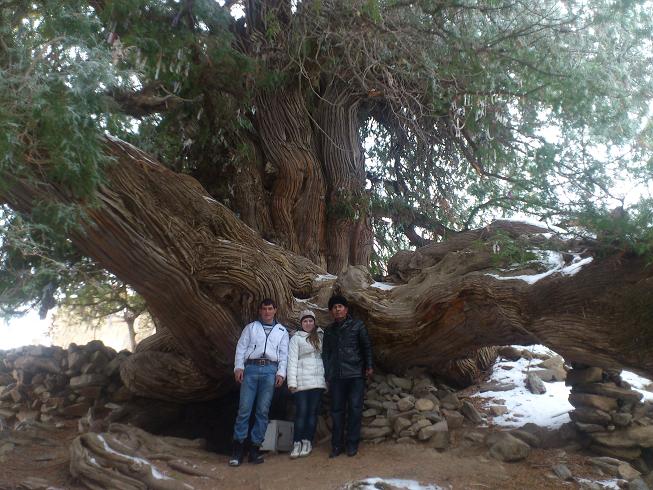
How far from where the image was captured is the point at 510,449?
5.40 meters

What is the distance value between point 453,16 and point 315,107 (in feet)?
10.6

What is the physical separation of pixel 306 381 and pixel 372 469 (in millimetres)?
1157

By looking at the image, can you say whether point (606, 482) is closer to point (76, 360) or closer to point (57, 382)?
point (76, 360)

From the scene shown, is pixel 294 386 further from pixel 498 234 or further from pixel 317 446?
pixel 498 234

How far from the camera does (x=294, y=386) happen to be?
6.01 metres

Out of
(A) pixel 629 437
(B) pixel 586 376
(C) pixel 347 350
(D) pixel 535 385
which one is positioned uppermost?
(C) pixel 347 350

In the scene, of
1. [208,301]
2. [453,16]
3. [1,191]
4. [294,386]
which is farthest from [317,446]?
[453,16]

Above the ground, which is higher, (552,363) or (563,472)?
(552,363)

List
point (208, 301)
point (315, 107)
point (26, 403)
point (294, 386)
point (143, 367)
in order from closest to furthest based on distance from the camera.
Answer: point (294, 386) < point (208, 301) < point (143, 367) < point (26, 403) < point (315, 107)

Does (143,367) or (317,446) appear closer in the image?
(317,446)

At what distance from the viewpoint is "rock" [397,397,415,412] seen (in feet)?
20.6

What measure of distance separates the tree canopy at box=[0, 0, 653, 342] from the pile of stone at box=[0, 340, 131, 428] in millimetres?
1132

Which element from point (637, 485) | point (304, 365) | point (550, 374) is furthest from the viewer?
point (550, 374)

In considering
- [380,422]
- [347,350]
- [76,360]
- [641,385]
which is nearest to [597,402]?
[641,385]
